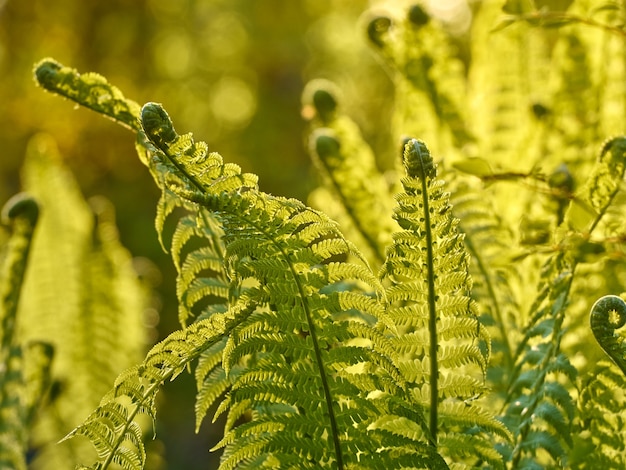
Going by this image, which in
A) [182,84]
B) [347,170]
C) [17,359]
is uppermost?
[182,84]

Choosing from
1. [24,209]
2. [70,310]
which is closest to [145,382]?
[24,209]

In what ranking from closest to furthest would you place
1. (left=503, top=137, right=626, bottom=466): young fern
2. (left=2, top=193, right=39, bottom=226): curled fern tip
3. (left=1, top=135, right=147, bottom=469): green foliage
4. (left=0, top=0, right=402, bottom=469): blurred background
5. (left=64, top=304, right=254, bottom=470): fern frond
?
1. (left=64, top=304, right=254, bottom=470): fern frond
2. (left=503, top=137, right=626, bottom=466): young fern
3. (left=2, top=193, right=39, bottom=226): curled fern tip
4. (left=1, top=135, right=147, bottom=469): green foliage
5. (left=0, top=0, right=402, bottom=469): blurred background

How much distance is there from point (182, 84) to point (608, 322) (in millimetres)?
7323

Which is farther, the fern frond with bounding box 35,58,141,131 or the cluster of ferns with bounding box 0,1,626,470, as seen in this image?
the fern frond with bounding box 35,58,141,131

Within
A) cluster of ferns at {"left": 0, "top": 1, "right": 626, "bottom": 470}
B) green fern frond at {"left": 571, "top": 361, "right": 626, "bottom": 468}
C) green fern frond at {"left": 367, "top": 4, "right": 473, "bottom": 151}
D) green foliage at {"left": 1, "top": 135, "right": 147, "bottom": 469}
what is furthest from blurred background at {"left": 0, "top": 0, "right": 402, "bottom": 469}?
green fern frond at {"left": 571, "top": 361, "right": 626, "bottom": 468}

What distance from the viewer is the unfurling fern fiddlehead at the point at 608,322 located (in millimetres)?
590

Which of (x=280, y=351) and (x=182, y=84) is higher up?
(x=182, y=84)

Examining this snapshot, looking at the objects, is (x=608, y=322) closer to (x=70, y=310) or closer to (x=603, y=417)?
(x=603, y=417)

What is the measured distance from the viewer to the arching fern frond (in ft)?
2.01

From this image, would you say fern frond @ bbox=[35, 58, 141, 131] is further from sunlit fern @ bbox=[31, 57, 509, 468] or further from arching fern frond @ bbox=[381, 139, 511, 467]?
arching fern frond @ bbox=[381, 139, 511, 467]

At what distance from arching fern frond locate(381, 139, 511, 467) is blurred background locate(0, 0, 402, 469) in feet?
14.0

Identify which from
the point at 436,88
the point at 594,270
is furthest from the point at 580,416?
the point at 436,88

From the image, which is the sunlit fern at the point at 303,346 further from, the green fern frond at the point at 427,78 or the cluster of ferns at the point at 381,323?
the green fern frond at the point at 427,78

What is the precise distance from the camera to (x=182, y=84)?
7.62 metres
